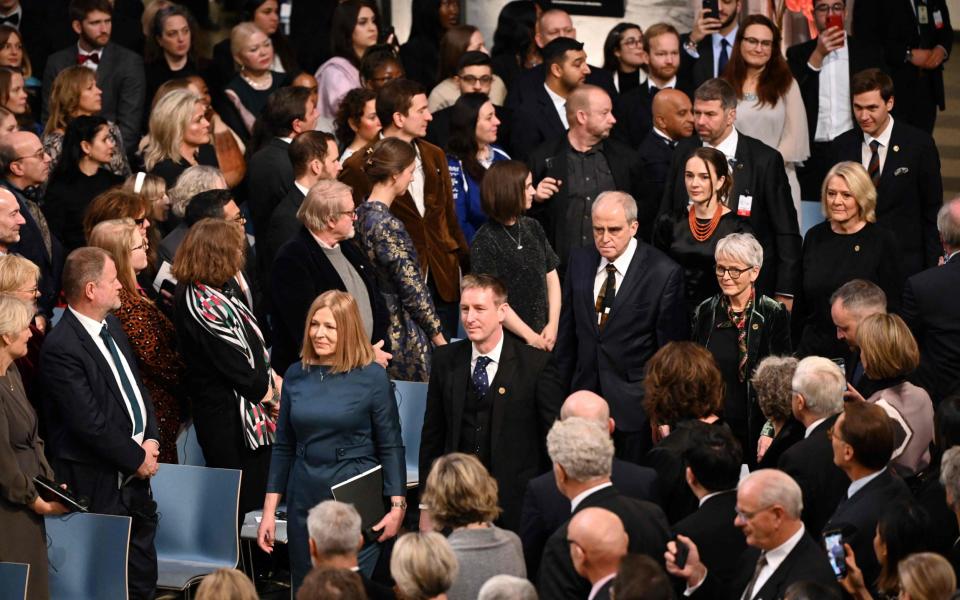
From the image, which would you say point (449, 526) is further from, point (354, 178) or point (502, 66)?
point (502, 66)

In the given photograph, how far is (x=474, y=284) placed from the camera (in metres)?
5.82

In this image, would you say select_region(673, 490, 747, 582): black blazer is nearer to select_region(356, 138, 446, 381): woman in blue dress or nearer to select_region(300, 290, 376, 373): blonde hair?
select_region(300, 290, 376, 373): blonde hair

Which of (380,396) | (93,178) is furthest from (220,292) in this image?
(93,178)

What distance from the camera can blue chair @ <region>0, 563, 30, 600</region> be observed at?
514 cm

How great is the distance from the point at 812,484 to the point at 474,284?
1522 millimetres

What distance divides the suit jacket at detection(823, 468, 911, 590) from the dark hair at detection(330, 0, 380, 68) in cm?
574

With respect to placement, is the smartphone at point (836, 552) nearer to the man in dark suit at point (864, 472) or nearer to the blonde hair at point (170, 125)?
the man in dark suit at point (864, 472)

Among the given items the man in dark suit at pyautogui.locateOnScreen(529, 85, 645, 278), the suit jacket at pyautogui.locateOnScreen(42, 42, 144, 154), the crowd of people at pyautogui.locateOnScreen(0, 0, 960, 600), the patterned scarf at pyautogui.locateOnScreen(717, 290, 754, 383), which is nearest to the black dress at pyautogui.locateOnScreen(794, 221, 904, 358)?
the crowd of people at pyautogui.locateOnScreen(0, 0, 960, 600)

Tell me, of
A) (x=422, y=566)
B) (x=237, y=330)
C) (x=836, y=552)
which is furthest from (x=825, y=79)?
(x=422, y=566)

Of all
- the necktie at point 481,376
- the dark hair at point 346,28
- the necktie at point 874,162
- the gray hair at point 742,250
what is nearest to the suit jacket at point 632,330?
the gray hair at point 742,250

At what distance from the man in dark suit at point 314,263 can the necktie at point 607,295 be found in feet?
3.35

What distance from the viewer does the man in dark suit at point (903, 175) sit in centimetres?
836

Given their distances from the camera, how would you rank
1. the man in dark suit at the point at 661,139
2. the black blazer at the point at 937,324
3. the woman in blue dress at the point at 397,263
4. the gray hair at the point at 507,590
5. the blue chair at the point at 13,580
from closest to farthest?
the gray hair at the point at 507,590 → the blue chair at the point at 13,580 → the black blazer at the point at 937,324 → the woman in blue dress at the point at 397,263 → the man in dark suit at the point at 661,139

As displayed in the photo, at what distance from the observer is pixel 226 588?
4.16 metres
